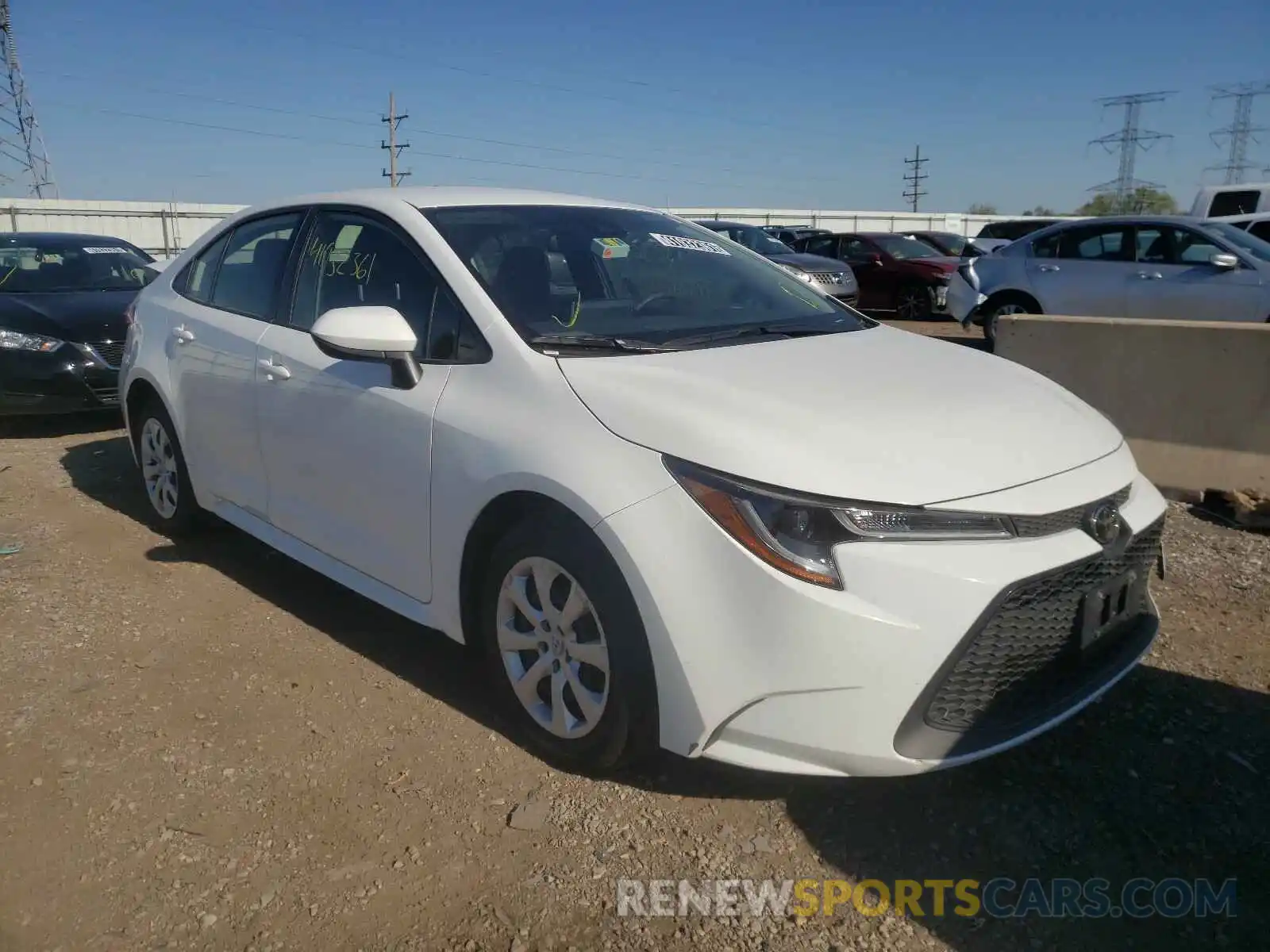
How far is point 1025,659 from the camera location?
244 centimetres

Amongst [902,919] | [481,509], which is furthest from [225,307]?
[902,919]

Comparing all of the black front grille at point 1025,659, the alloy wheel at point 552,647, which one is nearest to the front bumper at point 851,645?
the black front grille at point 1025,659

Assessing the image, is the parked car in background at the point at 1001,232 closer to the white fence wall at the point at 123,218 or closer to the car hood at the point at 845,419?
the car hood at the point at 845,419

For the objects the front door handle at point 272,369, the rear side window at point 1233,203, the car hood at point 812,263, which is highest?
the rear side window at point 1233,203

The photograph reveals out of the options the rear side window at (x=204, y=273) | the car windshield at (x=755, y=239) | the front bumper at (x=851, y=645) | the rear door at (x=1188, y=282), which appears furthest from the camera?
the car windshield at (x=755, y=239)

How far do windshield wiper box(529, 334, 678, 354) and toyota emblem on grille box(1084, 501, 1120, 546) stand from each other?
4.07ft

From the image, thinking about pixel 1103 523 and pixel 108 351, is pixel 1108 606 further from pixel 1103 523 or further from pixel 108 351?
pixel 108 351

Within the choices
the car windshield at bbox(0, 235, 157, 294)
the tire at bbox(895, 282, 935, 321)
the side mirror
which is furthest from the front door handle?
the tire at bbox(895, 282, 935, 321)

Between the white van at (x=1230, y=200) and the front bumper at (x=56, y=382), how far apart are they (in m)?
15.4

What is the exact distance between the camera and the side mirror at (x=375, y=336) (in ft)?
9.89

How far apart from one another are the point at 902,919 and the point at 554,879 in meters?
0.83

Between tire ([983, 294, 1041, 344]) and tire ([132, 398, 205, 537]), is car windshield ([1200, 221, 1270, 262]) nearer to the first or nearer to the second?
tire ([983, 294, 1041, 344])

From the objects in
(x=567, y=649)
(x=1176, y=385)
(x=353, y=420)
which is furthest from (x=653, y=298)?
(x=1176, y=385)

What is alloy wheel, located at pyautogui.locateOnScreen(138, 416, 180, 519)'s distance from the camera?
4801 mm
